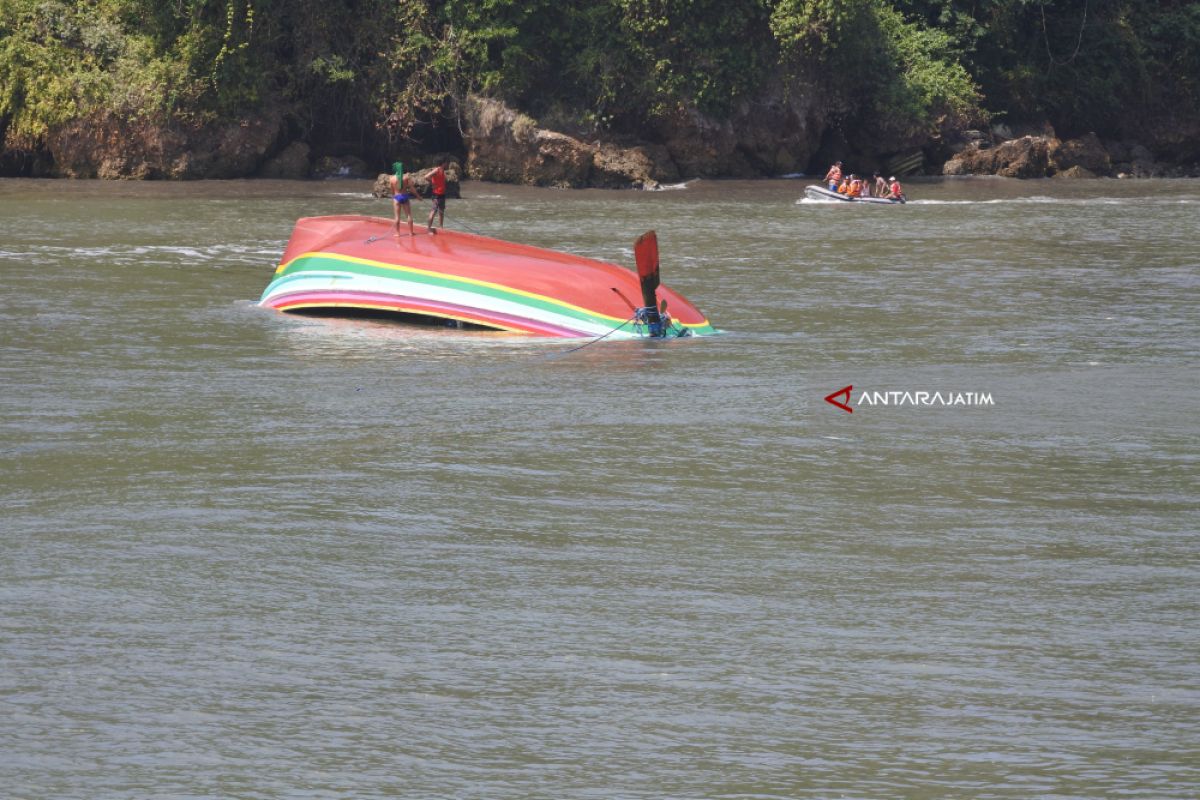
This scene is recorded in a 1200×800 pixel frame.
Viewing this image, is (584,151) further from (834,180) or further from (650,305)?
(650,305)

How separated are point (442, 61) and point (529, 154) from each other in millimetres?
3254

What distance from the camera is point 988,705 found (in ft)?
25.4

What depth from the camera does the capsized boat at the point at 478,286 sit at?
18750mm

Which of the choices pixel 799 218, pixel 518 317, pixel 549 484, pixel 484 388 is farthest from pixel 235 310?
pixel 799 218

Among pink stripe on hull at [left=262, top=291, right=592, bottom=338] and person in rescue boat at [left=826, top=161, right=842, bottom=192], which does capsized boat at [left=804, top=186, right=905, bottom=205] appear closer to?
person in rescue boat at [left=826, top=161, right=842, bottom=192]

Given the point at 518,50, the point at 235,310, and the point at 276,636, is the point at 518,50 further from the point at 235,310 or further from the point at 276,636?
the point at 276,636

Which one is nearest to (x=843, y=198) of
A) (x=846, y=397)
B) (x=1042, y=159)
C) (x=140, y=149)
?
(x=1042, y=159)

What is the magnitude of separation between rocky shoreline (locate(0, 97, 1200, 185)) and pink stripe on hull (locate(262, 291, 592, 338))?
839 inches

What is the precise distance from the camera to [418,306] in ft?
63.9

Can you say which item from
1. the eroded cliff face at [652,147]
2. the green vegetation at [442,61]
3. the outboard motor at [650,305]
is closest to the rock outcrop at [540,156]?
the eroded cliff face at [652,147]

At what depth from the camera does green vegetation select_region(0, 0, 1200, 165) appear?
4272 cm

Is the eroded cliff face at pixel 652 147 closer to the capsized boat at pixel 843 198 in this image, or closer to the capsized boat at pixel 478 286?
the capsized boat at pixel 843 198

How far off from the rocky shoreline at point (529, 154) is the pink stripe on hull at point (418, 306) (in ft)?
69.9

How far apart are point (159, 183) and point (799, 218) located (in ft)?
54.2
